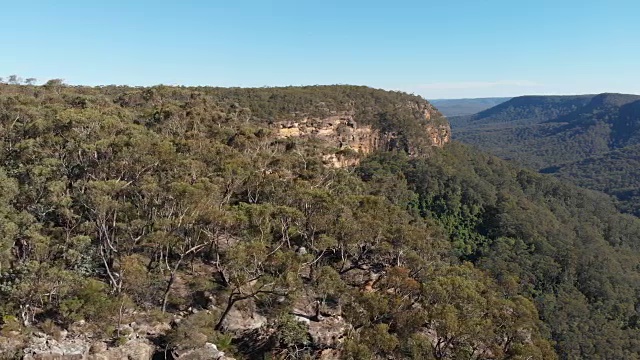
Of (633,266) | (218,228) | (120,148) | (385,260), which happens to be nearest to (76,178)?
(120,148)

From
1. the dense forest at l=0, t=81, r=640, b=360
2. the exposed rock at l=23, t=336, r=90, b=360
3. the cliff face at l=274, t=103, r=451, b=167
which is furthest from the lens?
the cliff face at l=274, t=103, r=451, b=167

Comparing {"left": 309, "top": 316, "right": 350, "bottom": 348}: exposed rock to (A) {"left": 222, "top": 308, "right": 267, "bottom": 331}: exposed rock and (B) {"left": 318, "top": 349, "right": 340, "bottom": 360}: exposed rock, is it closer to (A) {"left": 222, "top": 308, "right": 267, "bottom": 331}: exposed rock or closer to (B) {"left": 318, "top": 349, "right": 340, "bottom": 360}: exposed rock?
(B) {"left": 318, "top": 349, "right": 340, "bottom": 360}: exposed rock

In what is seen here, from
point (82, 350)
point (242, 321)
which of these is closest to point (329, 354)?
point (242, 321)

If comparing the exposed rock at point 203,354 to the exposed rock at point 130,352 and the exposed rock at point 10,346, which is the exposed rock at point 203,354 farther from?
the exposed rock at point 10,346

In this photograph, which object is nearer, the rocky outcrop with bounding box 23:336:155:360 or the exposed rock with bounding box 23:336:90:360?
the exposed rock with bounding box 23:336:90:360

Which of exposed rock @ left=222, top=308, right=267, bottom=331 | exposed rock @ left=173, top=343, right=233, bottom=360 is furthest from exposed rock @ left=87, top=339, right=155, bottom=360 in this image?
exposed rock @ left=222, top=308, right=267, bottom=331

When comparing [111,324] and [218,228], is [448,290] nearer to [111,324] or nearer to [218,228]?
[218,228]

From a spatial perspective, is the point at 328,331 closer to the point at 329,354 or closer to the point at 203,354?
the point at 329,354

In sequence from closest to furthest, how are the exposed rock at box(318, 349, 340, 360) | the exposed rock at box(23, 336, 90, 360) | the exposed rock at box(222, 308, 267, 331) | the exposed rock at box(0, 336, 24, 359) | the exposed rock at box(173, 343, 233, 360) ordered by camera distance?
the exposed rock at box(0, 336, 24, 359), the exposed rock at box(23, 336, 90, 360), the exposed rock at box(173, 343, 233, 360), the exposed rock at box(222, 308, 267, 331), the exposed rock at box(318, 349, 340, 360)

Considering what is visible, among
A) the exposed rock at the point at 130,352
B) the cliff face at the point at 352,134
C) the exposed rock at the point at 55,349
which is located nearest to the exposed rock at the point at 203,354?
the exposed rock at the point at 130,352
